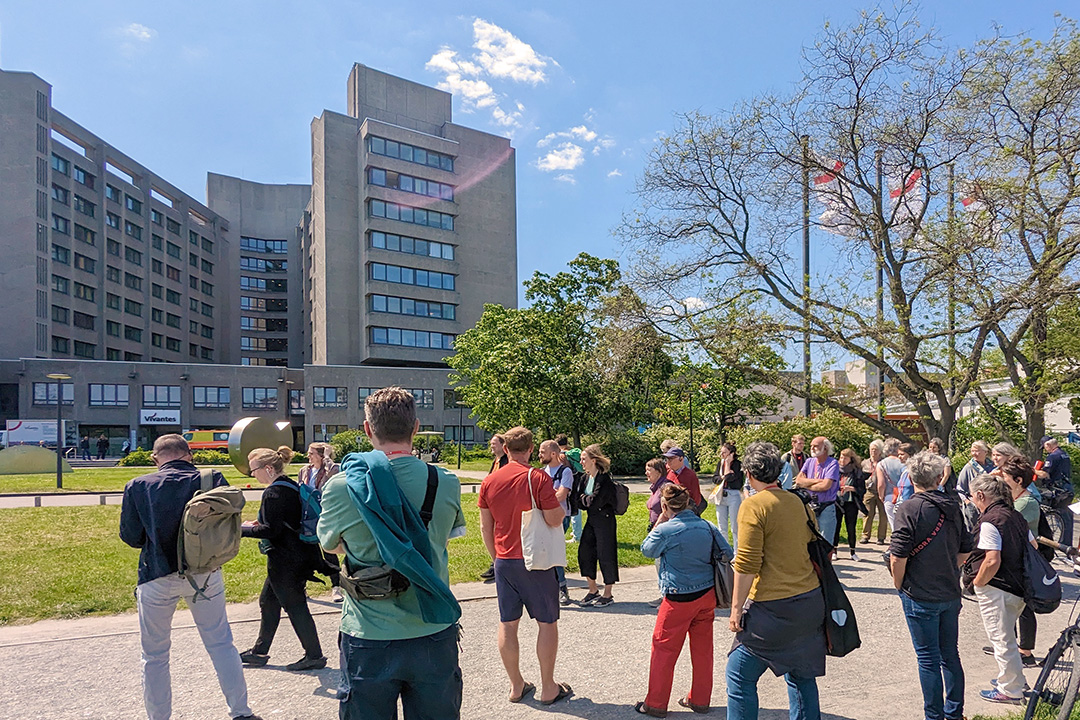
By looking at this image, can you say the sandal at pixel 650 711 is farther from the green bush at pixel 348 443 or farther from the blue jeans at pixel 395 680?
the green bush at pixel 348 443

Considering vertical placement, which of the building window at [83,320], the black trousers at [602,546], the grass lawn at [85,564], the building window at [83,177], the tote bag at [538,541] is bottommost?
the grass lawn at [85,564]

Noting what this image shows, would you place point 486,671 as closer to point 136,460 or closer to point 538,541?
point 538,541

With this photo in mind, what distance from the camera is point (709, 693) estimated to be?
4.73 metres

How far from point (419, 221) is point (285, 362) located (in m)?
34.1

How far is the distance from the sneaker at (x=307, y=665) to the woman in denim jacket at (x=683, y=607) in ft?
8.51

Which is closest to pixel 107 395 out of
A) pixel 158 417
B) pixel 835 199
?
pixel 158 417

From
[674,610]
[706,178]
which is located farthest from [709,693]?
[706,178]

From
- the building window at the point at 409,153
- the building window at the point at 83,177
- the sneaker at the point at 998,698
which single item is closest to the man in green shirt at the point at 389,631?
the sneaker at the point at 998,698

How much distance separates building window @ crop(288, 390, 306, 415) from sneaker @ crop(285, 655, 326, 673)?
61.0 meters

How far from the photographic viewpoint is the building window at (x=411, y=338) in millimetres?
64938

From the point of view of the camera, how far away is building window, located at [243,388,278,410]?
6200 centimetres

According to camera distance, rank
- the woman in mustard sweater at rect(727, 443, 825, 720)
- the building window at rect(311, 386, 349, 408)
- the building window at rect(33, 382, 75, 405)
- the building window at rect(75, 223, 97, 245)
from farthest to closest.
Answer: the building window at rect(75, 223, 97, 245), the building window at rect(311, 386, 349, 408), the building window at rect(33, 382, 75, 405), the woman in mustard sweater at rect(727, 443, 825, 720)

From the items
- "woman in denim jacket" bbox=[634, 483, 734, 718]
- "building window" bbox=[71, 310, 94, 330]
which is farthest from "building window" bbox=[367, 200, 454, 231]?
"woman in denim jacket" bbox=[634, 483, 734, 718]

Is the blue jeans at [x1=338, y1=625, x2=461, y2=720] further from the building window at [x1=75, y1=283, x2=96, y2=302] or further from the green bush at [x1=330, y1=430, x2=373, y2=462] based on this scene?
the building window at [x1=75, y1=283, x2=96, y2=302]
